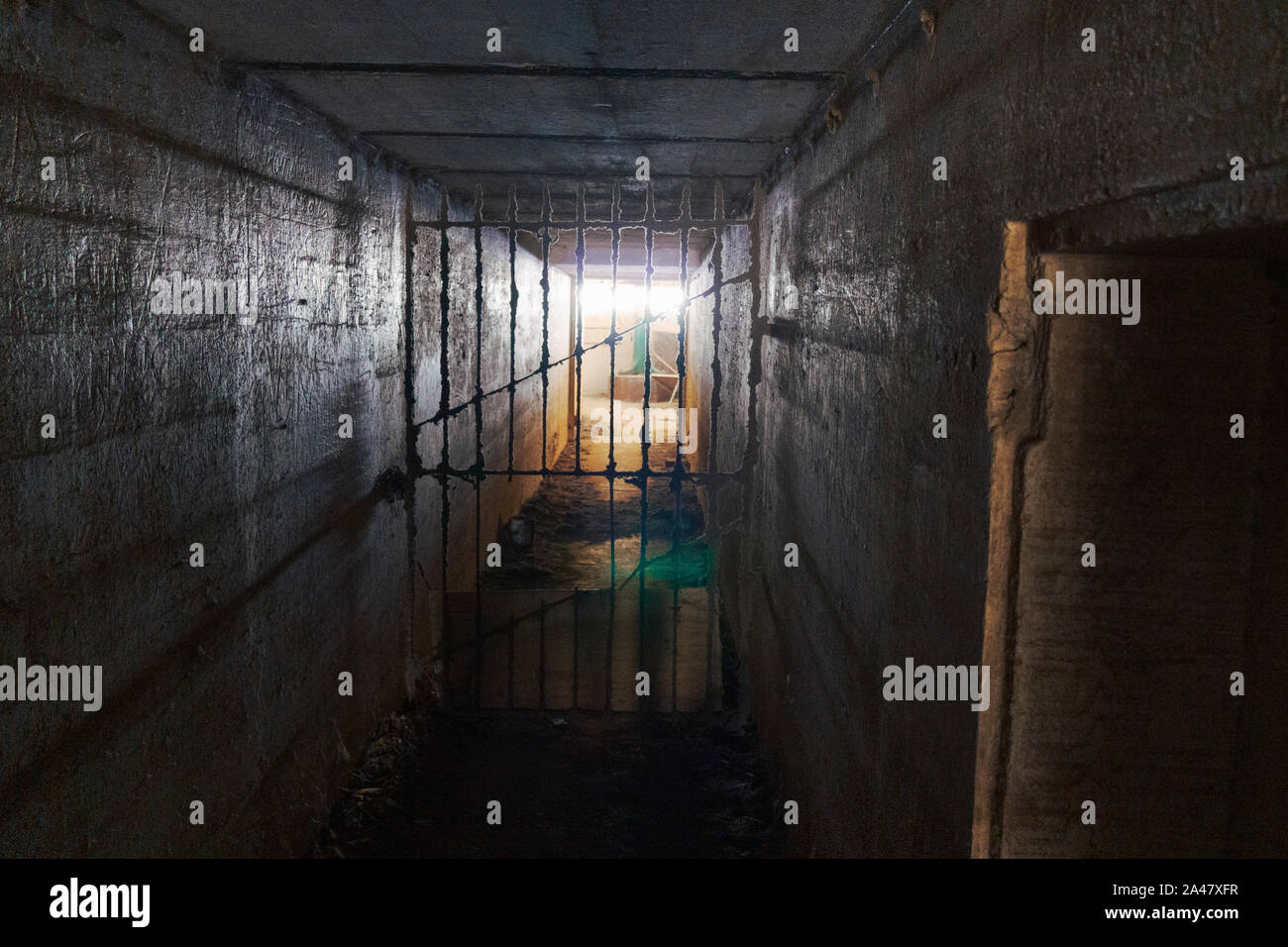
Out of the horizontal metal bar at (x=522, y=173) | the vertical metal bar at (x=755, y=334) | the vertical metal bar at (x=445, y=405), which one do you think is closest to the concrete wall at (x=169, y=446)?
the vertical metal bar at (x=445, y=405)

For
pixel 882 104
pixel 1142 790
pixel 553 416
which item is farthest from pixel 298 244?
pixel 553 416

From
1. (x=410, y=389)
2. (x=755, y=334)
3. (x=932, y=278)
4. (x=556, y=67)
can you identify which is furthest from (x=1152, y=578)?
(x=410, y=389)

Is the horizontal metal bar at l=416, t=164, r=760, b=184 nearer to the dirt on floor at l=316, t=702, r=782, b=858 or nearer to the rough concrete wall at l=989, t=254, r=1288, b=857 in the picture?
the dirt on floor at l=316, t=702, r=782, b=858

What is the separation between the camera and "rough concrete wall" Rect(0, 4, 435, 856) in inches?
81.8

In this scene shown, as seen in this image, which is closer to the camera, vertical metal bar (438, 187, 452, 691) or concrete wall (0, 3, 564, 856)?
concrete wall (0, 3, 564, 856)

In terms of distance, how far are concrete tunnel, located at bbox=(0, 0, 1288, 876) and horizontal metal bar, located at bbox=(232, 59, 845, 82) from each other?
27 mm

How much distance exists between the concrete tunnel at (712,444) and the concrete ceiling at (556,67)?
0.03 m

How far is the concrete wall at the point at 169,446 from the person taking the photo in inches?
81.8

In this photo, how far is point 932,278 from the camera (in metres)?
2.11

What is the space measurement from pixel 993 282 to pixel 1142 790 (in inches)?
38.7

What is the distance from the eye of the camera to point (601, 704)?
568 centimetres

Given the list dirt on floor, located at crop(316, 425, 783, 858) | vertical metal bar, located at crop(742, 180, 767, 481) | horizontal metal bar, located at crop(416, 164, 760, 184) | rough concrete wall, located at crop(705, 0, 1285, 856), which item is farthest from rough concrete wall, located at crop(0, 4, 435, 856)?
vertical metal bar, located at crop(742, 180, 767, 481)
